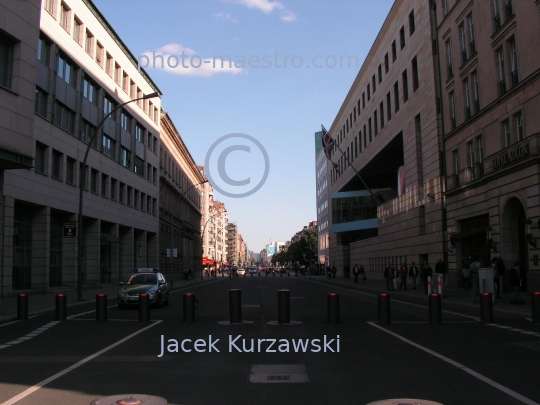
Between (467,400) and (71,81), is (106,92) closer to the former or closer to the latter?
(71,81)

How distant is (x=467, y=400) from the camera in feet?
22.4

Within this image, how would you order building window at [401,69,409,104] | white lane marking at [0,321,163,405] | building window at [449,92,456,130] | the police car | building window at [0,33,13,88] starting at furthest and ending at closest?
building window at [401,69,409,104] → building window at [449,92,456,130] → the police car → building window at [0,33,13,88] → white lane marking at [0,321,163,405]

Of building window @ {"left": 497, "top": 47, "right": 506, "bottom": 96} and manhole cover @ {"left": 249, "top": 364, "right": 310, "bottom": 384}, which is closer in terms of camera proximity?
manhole cover @ {"left": 249, "top": 364, "right": 310, "bottom": 384}

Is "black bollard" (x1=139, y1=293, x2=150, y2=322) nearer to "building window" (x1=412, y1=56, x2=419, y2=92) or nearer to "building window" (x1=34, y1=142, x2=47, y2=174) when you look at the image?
"building window" (x1=34, y1=142, x2=47, y2=174)

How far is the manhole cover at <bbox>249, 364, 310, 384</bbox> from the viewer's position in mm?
8148

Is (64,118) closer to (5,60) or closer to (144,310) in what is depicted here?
(5,60)

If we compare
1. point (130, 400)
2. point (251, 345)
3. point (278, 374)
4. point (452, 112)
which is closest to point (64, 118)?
point (452, 112)

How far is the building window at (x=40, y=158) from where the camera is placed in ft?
107

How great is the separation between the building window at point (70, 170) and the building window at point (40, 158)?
3474 millimetres

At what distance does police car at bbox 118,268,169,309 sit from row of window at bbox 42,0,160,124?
19.5 metres

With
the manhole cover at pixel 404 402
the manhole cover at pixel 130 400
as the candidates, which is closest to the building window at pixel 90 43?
the manhole cover at pixel 130 400

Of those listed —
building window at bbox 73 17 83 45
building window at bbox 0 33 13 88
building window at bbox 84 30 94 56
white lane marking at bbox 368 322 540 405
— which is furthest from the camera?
building window at bbox 84 30 94 56

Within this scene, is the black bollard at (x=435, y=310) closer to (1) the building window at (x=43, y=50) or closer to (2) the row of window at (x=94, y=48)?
(1) the building window at (x=43, y=50)

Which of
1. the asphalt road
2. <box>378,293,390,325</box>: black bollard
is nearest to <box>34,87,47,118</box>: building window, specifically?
the asphalt road
